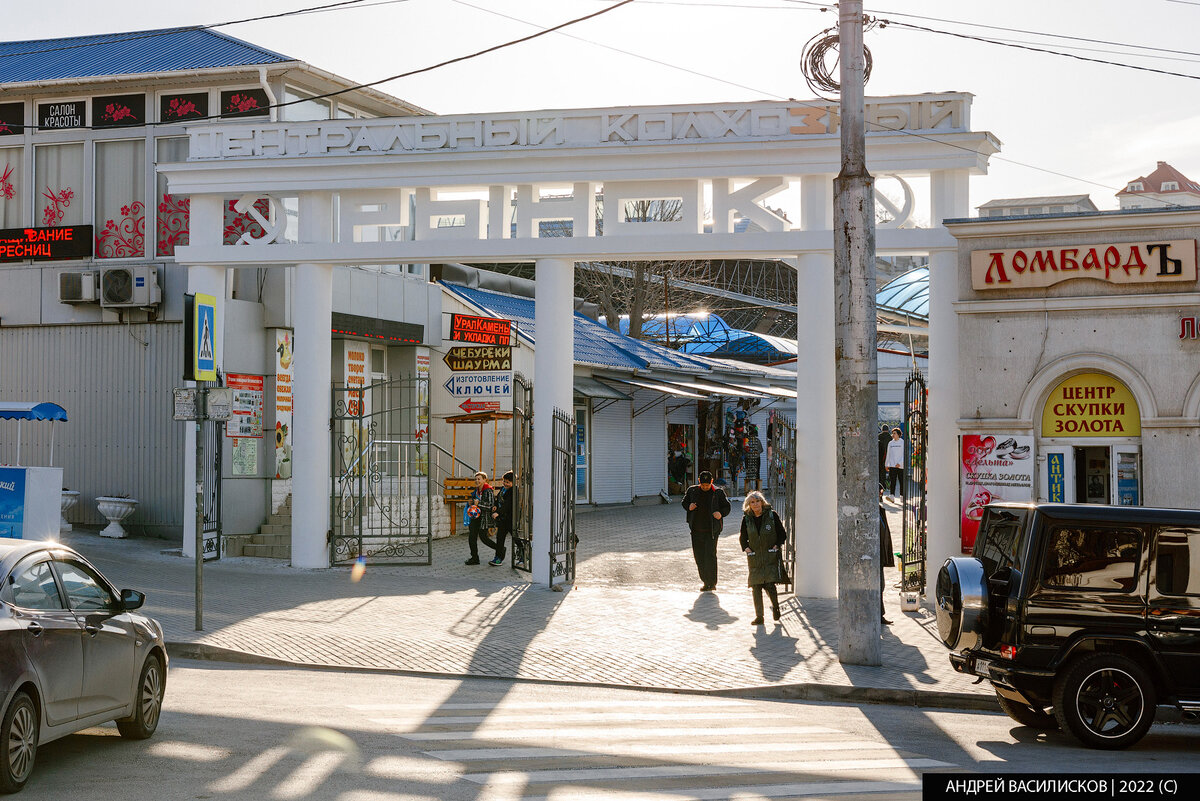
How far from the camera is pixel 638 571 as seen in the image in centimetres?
1955

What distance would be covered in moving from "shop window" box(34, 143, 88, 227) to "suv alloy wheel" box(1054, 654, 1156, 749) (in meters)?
19.5

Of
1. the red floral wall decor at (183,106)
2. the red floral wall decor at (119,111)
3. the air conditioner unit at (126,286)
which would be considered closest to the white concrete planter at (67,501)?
the air conditioner unit at (126,286)

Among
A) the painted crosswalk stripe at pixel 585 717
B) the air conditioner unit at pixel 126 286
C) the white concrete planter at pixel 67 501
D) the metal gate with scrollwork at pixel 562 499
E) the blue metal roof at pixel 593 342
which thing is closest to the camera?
the painted crosswalk stripe at pixel 585 717

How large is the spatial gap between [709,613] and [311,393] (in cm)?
687

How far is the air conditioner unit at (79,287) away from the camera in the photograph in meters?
21.9

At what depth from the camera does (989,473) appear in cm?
1541

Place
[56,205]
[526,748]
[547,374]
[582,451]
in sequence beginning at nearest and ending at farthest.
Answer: [526,748], [547,374], [56,205], [582,451]

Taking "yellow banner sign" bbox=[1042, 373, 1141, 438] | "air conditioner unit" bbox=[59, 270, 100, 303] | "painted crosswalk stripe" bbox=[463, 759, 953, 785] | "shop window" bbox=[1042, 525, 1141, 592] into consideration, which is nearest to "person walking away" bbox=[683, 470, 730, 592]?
"yellow banner sign" bbox=[1042, 373, 1141, 438]

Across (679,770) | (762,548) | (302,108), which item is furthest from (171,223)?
(679,770)

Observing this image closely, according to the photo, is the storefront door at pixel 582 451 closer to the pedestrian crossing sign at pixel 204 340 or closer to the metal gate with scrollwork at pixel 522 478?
the metal gate with scrollwork at pixel 522 478

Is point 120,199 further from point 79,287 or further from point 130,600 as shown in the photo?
point 130,600

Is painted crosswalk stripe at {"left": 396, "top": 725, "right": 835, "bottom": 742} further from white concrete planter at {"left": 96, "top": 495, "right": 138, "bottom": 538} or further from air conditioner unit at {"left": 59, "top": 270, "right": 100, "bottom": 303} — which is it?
air conditioner unit at {"left": 59, "top": 270, "right": 100, "bottom": 303}

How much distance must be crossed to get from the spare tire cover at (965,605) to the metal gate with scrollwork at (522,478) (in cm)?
906

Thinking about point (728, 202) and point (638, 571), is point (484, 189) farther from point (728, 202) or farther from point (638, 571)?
point (638, 571)
